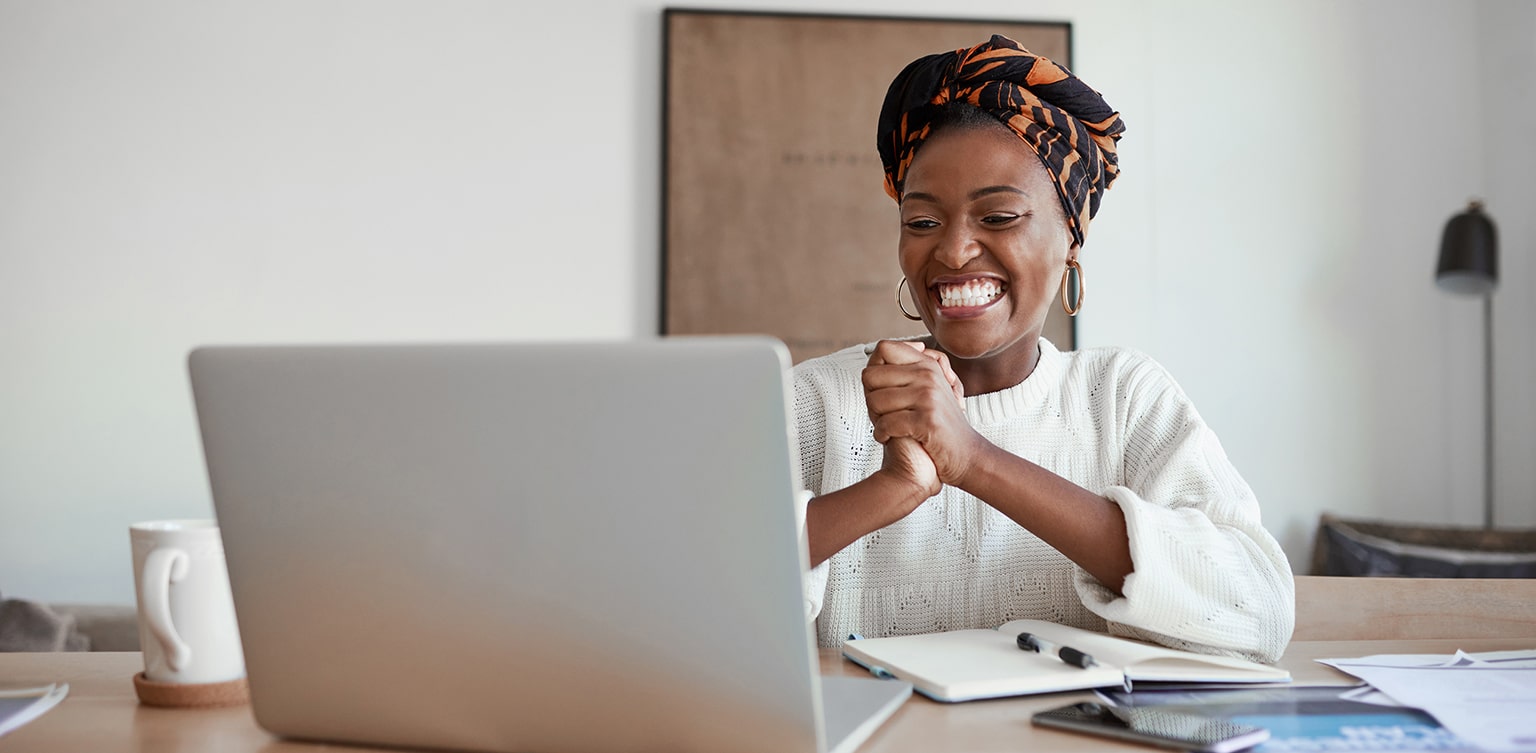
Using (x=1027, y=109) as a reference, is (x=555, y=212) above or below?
above

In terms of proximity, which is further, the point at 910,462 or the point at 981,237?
the point at 981,237

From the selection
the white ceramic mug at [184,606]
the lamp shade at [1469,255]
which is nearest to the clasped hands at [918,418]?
the white ceramic mug at [184,606]

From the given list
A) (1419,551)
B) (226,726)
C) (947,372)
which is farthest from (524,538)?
(1419,551)

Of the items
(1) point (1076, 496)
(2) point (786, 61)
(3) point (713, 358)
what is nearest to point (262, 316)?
(2) point (786, 61)

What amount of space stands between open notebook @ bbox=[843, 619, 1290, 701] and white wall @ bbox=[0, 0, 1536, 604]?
6.09 feet

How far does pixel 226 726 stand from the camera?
72cm

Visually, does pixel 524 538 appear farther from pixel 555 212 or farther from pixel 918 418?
pixel 555 212

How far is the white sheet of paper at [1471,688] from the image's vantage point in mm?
676

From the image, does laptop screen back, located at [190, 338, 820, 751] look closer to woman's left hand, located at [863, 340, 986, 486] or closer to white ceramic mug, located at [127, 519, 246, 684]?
white ceramic mug, located at [127, 519, 246, 684]

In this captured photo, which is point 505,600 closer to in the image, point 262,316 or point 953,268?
point 953,268

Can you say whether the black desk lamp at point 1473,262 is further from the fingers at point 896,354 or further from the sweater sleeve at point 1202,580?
the fingers at point 896,354

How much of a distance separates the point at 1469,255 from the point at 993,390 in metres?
1.88

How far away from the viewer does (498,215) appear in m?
2.76

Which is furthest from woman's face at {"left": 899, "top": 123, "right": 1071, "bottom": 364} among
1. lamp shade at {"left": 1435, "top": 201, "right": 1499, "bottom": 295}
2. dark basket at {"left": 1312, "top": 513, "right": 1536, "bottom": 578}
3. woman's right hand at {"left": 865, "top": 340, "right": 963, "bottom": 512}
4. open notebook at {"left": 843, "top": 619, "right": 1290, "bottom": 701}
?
lamp shade at {"left": 1435, "top": 201, "right": 1499, "bottom": 295}
